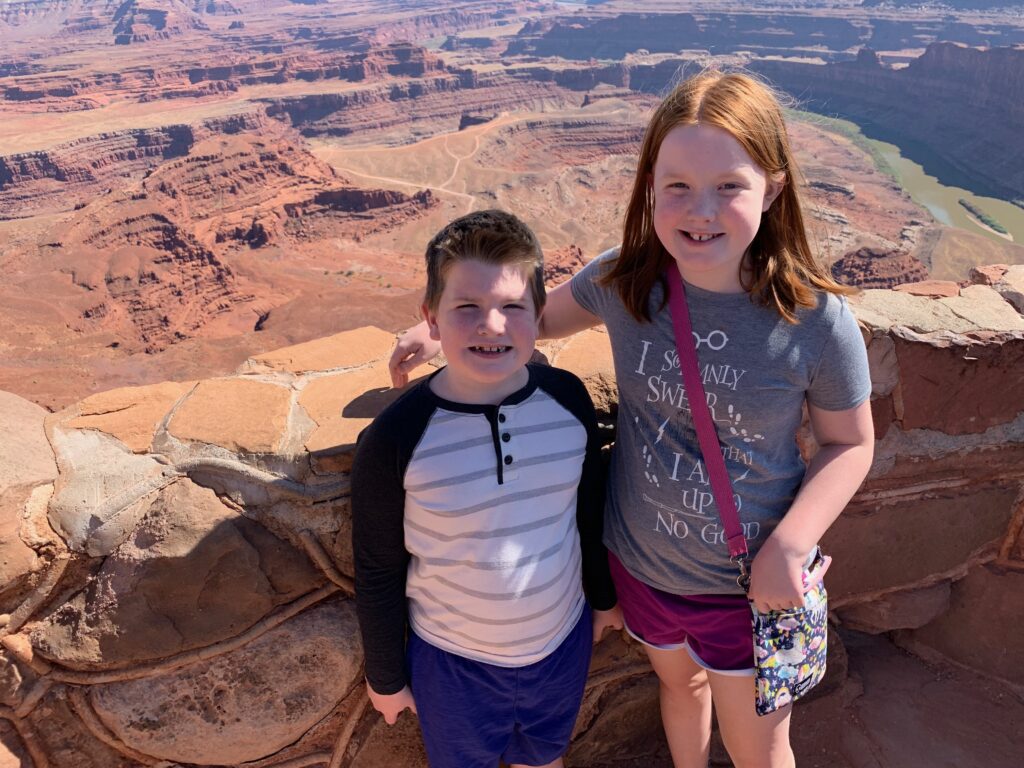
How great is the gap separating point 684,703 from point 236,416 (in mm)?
1184

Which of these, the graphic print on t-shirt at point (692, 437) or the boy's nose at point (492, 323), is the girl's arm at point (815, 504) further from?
the boy's nose at point (492, 323)

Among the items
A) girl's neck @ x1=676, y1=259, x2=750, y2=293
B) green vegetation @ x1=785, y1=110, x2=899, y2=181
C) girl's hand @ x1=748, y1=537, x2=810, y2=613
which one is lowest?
green vegetation @ x1=785, y1=110, x2=899, y2=181

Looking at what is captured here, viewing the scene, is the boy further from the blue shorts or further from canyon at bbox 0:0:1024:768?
canyon at bbox 0:0:1024:768

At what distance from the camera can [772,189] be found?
4.38 feet

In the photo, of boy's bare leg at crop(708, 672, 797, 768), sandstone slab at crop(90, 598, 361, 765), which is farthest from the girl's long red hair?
sandstone slab at crop(90, 598, 361, 765)

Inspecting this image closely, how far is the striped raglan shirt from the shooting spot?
1.31 metres

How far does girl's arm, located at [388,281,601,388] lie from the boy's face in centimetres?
29

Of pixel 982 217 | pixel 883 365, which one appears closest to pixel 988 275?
pixel 883 365

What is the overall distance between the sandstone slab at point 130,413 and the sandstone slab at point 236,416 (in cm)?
6

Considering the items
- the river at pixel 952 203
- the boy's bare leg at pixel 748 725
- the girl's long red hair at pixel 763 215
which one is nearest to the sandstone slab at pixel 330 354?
the girl's long red hair at pixel 763 215

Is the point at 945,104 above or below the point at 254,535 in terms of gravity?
below

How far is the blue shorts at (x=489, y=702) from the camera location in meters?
1.41

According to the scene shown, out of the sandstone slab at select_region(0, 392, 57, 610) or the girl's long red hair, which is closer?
the girl's long red hair

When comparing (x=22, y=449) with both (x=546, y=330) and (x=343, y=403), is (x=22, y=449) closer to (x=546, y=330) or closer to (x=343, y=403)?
(x=343, y=403)
